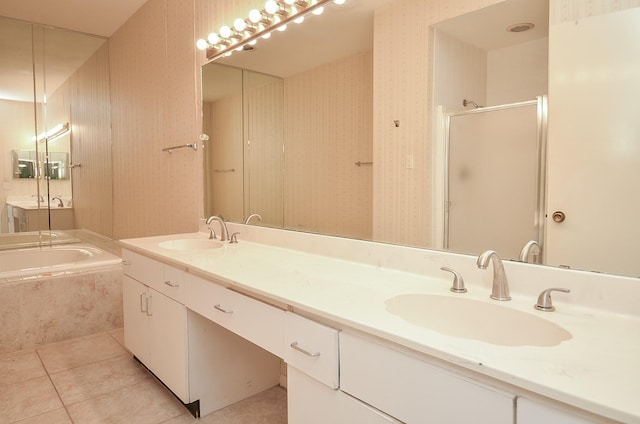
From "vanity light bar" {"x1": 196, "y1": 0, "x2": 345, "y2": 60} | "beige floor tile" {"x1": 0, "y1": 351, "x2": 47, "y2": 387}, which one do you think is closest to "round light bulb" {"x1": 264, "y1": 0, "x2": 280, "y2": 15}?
"vanity light bar" {"x1": 196, "y1": 0, "x2": 345, "y2": 60}

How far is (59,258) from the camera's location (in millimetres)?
3385

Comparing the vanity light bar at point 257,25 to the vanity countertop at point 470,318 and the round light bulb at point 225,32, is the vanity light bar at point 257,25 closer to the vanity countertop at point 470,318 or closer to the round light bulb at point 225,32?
the round light bulb at point 225,32

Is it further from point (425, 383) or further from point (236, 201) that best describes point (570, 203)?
point (236, 201)

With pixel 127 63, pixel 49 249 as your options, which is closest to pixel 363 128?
pixel 127 63

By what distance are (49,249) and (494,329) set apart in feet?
12.2

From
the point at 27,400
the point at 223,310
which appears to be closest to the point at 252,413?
the point at 223,310

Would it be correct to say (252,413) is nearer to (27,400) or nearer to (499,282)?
(27,400)

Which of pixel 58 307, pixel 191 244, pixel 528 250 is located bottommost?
pixel 58 307

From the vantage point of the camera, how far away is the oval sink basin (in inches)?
86.1

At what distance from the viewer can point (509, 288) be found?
43.6 inches

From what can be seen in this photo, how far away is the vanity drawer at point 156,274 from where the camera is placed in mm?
1706

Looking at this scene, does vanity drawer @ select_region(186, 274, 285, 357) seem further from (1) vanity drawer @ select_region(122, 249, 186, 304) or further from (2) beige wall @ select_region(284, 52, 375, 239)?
(2) beige wall @ select_region(284, 52, 375, 239)

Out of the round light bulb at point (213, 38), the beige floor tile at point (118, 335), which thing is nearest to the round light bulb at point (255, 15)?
the round light bulb at point (213, 38)

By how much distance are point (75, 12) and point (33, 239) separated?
2.05 meters
